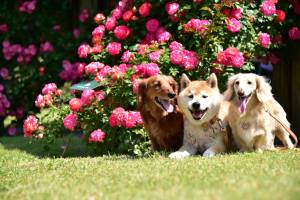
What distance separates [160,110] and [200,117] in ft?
1.81

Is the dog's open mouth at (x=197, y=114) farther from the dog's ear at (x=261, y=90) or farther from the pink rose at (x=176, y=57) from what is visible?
the pink rose at (x=176, y=57)

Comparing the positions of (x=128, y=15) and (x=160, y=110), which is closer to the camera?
(x=160, y=110)

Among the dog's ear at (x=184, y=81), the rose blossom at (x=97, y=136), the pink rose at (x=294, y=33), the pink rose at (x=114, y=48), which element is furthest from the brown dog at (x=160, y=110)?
the pink rose at (x=294, y=33)

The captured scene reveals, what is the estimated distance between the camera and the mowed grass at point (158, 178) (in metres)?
4.34

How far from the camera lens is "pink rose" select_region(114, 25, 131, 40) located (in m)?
7.75

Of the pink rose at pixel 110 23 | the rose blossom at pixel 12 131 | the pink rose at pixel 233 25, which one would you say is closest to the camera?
the pink rose at pixel 233 25

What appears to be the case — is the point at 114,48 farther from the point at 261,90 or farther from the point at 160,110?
the point at 261,90

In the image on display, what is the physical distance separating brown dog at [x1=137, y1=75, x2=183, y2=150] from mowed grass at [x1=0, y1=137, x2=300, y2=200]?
375 millimetres

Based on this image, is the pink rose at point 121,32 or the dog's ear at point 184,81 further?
the pink rose at point 121,32

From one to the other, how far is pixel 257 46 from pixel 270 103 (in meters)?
1.25

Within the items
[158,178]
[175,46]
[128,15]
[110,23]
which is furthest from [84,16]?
[158,178]

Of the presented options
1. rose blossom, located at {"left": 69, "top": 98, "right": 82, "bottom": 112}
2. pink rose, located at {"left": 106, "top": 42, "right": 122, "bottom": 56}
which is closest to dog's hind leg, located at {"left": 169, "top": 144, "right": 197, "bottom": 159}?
rose blossom, located at {"left": 69, "top": 98, "right": 82, "bottom": 112}

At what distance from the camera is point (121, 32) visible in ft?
25.4

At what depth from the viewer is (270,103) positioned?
6605mm
